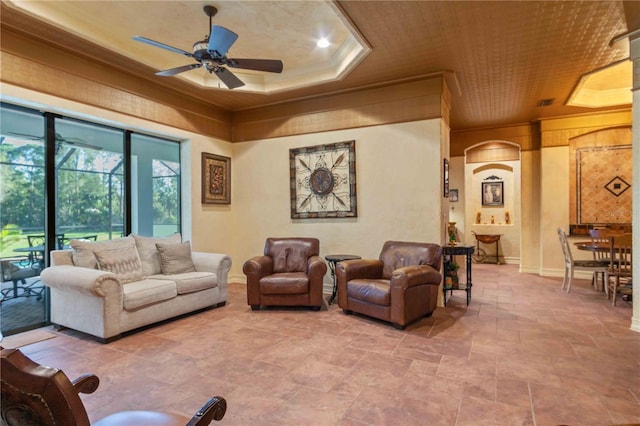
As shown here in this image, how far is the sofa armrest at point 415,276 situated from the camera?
3.52 metres

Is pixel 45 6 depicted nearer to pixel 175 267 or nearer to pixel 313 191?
pixel 175 267

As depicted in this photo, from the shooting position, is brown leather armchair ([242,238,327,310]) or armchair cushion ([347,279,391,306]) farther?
brown leather armchair ([242,238,327,310])

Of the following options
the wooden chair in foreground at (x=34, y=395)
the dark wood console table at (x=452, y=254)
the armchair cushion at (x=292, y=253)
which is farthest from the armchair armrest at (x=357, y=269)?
the wooden chair in foreground at (x=34, y=395)

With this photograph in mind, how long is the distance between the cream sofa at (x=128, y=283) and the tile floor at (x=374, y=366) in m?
0.19

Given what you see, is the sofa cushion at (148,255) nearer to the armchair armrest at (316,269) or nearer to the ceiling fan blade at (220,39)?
the armchair armrest at (316,269)

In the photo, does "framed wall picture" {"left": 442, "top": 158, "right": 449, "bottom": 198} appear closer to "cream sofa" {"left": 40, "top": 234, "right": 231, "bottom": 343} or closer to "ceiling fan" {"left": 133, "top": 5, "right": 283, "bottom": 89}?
"ceiling fan" {"left": 133, "top": 5, "right": 283, "bottom": 89}

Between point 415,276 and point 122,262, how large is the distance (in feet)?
10.7

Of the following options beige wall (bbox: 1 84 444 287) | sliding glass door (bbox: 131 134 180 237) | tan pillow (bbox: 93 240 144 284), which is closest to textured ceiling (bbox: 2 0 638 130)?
beige wall (bbox: 1 84 444 287)

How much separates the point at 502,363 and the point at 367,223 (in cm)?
256

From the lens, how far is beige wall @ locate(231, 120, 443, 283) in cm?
452

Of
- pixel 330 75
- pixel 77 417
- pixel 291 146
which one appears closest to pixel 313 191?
pixel 291 146

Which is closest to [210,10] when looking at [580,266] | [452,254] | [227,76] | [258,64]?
[227,76]

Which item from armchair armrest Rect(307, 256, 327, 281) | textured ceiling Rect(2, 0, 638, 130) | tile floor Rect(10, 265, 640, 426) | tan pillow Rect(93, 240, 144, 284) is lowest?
tile floor Rect(10, 265, 640, 426)

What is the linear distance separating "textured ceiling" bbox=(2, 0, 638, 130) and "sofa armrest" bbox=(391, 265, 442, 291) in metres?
2.42
